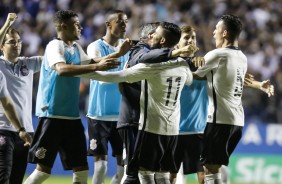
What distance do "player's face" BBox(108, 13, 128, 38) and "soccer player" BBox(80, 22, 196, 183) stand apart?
1.89 metres

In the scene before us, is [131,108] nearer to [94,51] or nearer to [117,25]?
[94,51]

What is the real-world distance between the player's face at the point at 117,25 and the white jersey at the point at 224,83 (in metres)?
1.63

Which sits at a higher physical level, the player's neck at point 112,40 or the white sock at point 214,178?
the player's neck at point 112,40

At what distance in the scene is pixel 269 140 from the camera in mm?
15305

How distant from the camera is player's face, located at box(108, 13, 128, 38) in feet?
33.0

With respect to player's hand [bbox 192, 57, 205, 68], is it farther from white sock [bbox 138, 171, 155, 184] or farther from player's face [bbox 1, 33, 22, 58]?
player's face [bbox 1, 33, 22, 58]

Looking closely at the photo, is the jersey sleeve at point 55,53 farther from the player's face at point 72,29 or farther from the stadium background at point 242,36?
the stadium background at point 242,36

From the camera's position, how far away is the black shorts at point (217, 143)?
8820 mm

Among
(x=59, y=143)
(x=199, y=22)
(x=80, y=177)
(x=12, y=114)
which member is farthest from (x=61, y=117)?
(x=199, y=22)

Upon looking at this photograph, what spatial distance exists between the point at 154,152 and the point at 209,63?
132 cm

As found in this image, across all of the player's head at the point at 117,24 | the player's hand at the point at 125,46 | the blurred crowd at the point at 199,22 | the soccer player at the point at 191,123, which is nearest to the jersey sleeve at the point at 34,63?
the player's head at the point at 117,24

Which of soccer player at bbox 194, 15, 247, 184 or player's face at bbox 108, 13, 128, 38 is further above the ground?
player's face at bbox 108, 13, 128, 38

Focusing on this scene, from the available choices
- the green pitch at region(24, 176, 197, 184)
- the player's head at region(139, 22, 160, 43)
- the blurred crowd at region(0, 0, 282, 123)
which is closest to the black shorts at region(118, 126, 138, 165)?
the player's head at region(139, 22, 160, 43)

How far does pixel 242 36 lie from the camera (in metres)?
19.2
